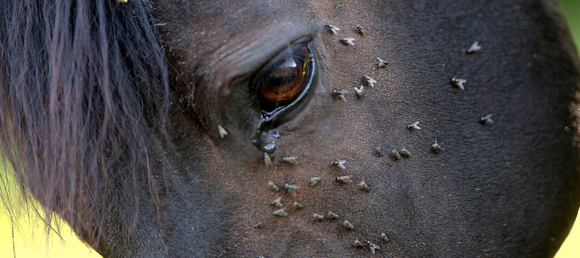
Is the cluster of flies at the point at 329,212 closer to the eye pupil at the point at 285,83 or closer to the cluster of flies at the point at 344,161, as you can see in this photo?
the cluster of flies at the point at 344,161

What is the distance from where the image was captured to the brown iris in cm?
85

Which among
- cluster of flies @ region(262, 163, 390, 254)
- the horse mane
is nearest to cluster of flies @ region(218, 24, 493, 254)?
cluster of flies @ region(262, 163, 390, 254)

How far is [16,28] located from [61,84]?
0.16m

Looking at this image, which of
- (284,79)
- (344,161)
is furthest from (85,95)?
(344,161)

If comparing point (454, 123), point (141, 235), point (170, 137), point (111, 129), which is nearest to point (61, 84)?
point (111, 129)

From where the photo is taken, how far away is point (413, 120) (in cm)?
93

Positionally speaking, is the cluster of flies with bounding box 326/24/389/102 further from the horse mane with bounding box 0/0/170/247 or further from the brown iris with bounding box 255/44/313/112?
the horse mane with bounding box 0/0/170/247

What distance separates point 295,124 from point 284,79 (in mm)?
101

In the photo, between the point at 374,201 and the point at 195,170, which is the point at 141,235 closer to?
the point at 195,170

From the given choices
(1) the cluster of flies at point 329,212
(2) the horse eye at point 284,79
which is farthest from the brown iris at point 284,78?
(1) the cluster of flies at point 329,212

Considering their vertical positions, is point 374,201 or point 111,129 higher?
point 111,129

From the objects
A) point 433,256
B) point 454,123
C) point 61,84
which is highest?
point 61,84

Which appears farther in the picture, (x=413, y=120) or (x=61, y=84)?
(x=413, y=120)

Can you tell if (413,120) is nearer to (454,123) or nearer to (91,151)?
(454,123)
